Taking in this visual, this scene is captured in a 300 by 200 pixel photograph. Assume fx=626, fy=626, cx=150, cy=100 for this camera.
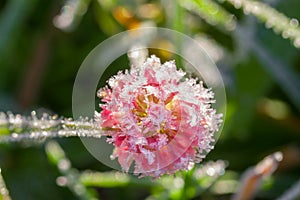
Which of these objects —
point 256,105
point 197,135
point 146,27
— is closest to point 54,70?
point 146,27

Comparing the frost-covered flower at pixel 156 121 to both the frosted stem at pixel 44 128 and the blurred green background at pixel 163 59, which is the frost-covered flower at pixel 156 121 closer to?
the frosted stem at pixel 44 128

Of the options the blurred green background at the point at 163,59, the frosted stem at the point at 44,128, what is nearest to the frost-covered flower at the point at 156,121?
the frosted stem at the point at 44,128

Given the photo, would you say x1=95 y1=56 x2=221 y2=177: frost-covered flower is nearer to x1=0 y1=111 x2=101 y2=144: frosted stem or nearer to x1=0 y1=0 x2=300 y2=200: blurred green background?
x1=0 y1=111 x2=101 y2=144: frosted stem

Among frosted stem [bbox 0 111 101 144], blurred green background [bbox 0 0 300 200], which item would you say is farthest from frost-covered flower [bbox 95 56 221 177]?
blurred green background [bbox 0 0 300 200]

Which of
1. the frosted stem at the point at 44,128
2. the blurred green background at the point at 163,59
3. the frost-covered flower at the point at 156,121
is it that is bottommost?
the frost-covered flower at the point at 156,121

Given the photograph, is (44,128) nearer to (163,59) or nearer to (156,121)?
(156,121)
